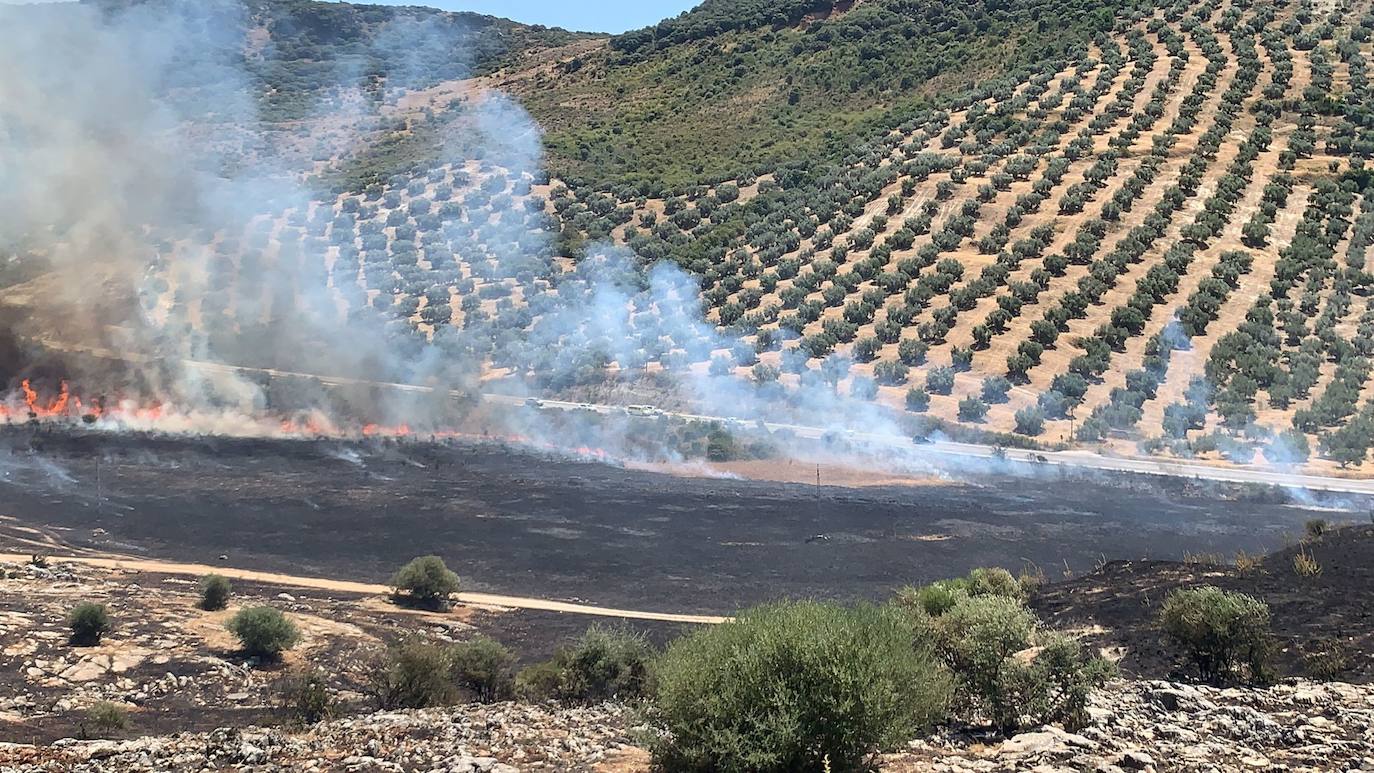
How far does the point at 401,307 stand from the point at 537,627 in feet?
155

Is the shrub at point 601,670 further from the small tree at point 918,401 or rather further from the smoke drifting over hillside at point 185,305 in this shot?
the small tree at point 918,401

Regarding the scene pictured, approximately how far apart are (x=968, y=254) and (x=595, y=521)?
3523 cm

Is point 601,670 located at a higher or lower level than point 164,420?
lower

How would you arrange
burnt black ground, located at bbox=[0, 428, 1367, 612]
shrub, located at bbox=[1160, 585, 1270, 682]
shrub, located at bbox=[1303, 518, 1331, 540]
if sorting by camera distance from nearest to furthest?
1. shrub, located at bbox=[1160, 585, 1270, 682]
2. shrub, located at bbox=[1303, 518, 1331, 540]
3. burnt black ground, located at bbox=[0, 428, 1367, 612]

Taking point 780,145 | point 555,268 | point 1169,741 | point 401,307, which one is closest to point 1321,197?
point 780,145

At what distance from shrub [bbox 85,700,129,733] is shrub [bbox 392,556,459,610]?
8.85 m

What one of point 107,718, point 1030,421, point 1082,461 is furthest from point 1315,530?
point 107,718

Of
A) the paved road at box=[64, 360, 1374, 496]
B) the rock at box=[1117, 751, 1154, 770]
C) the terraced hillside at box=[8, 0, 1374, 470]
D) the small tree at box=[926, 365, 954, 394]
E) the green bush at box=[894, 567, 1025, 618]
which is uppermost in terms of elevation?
the terraced hillside at box=[8, 0, 1374, 470]

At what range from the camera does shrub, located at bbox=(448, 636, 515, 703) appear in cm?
A: 1909

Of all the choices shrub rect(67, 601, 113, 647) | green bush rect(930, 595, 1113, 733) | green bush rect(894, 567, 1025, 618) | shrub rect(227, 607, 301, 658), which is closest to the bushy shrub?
green bush rect(894, 567, 1025, 618)

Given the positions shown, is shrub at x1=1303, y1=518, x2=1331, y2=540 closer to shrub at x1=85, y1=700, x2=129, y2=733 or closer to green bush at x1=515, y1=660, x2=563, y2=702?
green bush at x1=515, y1=660, x2=563, y2=702

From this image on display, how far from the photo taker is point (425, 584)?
25.4 m

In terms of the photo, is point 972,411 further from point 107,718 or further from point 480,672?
point 107,718

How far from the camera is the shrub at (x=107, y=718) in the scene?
15805 mm
